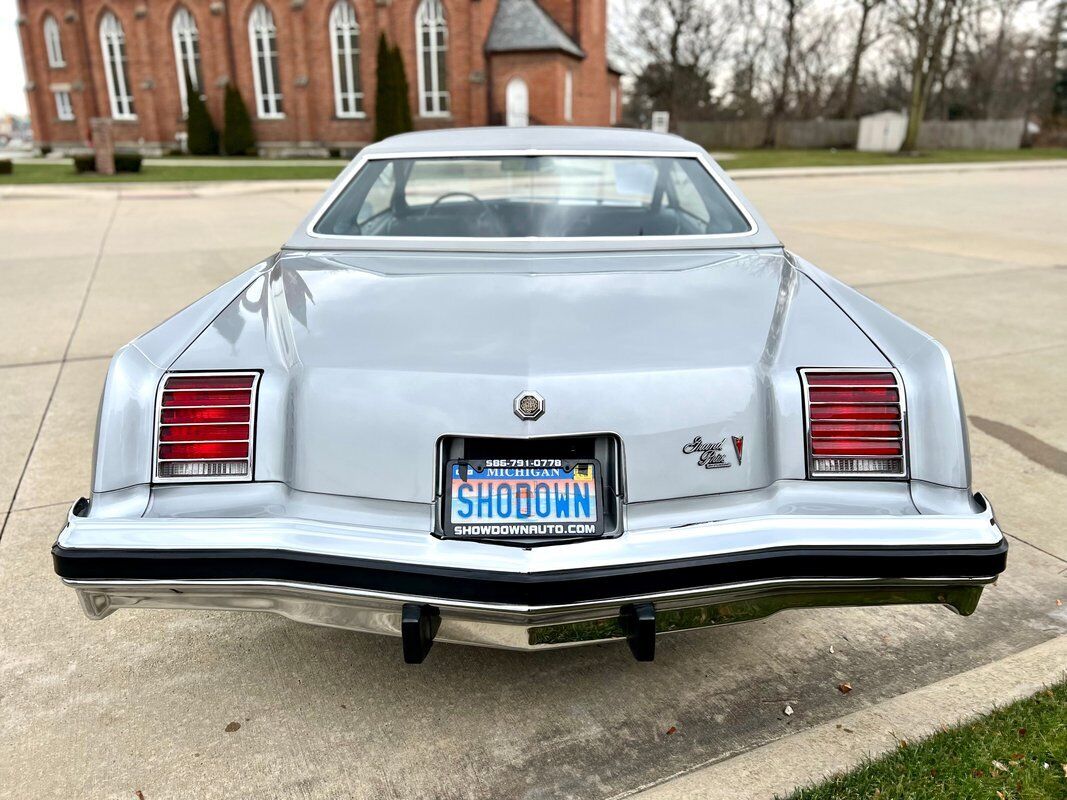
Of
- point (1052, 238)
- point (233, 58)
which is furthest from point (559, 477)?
point (233, 58)

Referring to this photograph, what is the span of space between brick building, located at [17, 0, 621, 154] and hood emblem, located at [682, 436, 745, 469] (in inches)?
1307

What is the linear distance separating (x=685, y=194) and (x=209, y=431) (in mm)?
2720

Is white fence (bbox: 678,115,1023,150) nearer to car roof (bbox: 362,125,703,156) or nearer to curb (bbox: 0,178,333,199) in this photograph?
curb (bbox: 0,178,333,199)

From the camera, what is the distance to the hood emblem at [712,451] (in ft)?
6.72

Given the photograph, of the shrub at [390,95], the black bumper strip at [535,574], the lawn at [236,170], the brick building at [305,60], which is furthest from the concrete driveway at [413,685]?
the brick building at [305,60]

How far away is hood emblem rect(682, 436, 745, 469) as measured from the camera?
6.72ft

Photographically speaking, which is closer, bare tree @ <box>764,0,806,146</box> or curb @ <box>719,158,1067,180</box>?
curb @ <box>719,158,1067,180</box>

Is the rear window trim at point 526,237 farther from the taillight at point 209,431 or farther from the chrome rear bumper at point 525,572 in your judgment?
the chrome rear bumper at point 525,572

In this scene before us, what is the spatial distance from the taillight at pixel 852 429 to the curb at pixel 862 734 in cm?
74

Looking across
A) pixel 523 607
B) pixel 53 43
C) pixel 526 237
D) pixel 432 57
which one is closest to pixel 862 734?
pixel 523 607

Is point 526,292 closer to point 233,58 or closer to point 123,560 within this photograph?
point 123,560

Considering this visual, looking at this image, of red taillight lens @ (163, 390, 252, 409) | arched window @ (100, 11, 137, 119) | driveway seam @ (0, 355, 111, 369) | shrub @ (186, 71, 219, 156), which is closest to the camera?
red taillight lens @ (163, 390, 252, 409)

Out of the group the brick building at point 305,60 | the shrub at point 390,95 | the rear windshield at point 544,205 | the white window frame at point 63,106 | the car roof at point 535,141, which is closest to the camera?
the rear windshield at point 544,205

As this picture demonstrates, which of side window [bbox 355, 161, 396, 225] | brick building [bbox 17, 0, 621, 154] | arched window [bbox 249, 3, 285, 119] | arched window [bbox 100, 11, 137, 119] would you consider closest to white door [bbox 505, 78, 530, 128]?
brick building [bbox 17, 0, 621, 154]
